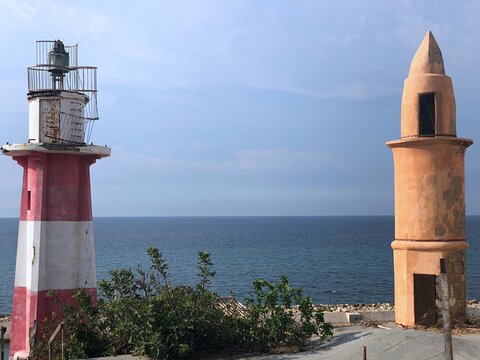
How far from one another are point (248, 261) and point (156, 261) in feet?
220

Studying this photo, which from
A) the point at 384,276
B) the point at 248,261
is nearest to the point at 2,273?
the point at 248,261

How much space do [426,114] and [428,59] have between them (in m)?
1.39

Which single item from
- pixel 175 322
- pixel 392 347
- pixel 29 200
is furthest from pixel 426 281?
pixel 29 200

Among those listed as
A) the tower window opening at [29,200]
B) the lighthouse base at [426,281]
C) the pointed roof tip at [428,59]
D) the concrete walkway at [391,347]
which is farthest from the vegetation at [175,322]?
the pointed roof tip at [428,59]

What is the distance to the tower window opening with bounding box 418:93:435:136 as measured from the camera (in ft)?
46.7

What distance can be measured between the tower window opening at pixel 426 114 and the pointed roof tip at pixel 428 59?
685 millimetres

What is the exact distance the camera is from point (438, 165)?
13977mm

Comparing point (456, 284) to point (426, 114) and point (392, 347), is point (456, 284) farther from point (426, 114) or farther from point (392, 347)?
point (426, 114)

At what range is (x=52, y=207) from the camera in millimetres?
15211

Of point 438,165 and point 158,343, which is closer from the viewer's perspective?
point 158,343

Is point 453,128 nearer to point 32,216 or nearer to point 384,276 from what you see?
point 32,216

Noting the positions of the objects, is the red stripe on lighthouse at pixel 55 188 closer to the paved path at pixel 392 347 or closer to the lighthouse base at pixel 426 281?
the paved path at pixel 392 347

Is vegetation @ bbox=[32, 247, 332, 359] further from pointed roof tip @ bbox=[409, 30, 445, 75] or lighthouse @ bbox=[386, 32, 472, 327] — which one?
pointed roof tip @ bbox=[409, 30, 445, 75]

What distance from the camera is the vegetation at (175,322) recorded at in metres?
11.6
